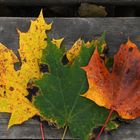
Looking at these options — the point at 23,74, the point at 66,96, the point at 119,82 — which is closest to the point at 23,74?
the point at 23,74

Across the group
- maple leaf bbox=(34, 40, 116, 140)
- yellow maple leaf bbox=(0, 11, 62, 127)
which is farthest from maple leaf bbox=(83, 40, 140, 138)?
yellow maple leaf bbox=(0, 11, 62, 127)

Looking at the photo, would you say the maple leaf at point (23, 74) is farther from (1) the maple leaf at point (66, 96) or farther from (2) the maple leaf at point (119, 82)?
(2) the maple leaf at point (119, 82)

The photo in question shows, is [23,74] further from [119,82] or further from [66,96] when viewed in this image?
[119,82]

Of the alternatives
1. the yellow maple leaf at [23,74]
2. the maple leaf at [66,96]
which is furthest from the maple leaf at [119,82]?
the yellow maple leaf at [23,74]

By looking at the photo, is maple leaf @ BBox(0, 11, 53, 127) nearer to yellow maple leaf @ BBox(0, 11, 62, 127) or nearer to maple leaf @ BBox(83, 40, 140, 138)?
yellow maple leaf @ BBox(0, 11, 62, 127)

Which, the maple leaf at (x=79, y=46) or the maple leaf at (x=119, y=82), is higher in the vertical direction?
the maple leaf at (x=79, y=46)

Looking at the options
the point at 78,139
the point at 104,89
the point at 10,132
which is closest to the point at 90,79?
the point at 104,89

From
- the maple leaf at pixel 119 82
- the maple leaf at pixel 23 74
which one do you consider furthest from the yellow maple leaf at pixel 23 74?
the maple leaf at pixel 119 82
